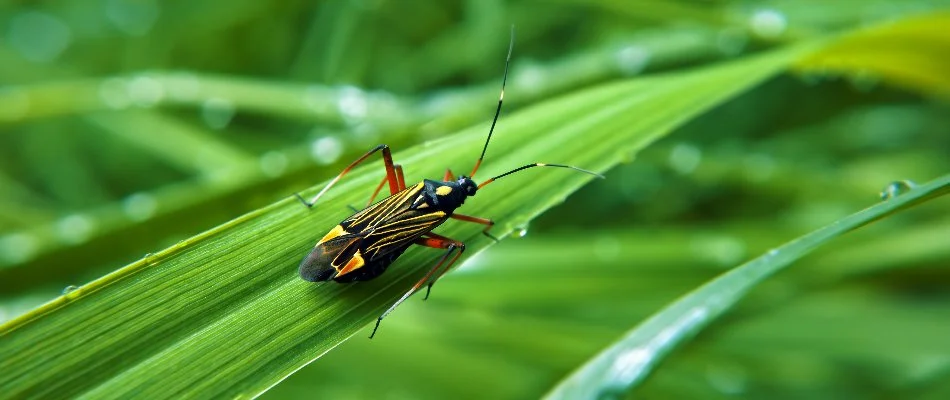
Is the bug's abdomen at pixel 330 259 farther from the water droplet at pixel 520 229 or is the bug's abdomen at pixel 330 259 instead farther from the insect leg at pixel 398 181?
the water droplet at pixel 520 229

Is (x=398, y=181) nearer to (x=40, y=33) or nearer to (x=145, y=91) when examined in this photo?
(x=145, y=91)

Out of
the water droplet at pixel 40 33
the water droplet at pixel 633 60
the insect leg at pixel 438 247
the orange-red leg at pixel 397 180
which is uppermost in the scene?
the water droplet at pixel 40 33

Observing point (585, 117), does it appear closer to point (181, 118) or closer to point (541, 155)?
point (541, 155)

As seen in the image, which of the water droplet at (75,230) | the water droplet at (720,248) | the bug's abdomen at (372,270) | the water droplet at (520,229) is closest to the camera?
the bug's abdomen at (372,270)

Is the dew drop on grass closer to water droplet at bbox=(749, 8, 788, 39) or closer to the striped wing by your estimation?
the striped wing

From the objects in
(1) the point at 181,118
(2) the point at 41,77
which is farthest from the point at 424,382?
(2) the point at 41,77

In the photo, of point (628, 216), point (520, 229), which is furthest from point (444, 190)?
point (628, 216)

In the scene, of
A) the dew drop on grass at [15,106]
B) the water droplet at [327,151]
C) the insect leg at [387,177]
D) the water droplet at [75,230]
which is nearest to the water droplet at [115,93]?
the dew drop on grass at [15,106]
